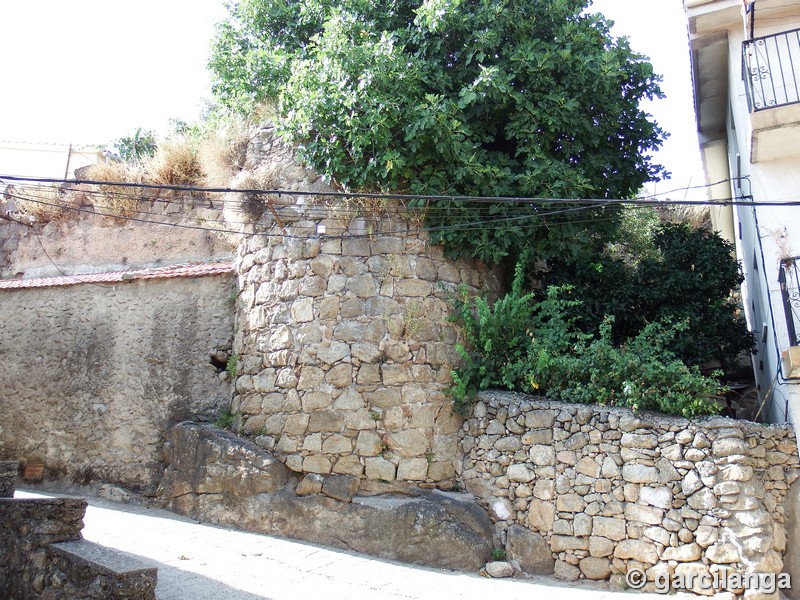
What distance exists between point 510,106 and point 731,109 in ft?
12.4

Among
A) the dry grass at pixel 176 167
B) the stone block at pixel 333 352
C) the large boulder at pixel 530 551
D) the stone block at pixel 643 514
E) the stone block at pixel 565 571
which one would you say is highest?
the dry grass at pixel 176 167

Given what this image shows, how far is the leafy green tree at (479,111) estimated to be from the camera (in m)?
7.86

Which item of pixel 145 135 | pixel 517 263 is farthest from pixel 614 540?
pixel 145 135

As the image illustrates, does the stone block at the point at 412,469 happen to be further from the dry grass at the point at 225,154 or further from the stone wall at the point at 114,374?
the dry grass at the point at 225,154

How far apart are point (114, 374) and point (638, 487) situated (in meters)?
6.43

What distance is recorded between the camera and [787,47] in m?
7.63

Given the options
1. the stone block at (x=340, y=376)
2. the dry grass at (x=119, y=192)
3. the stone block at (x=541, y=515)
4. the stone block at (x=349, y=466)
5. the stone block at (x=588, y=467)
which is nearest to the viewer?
the stone block at (x=588, y=467)

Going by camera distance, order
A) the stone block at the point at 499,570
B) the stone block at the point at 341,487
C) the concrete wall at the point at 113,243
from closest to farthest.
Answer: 1. the stone block at the point at 499,570
2. the stone block at the point at 341,487
3. the concrete wall at the point at 113,243

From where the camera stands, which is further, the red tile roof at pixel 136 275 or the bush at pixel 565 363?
the red tile roof at pixel 136 275

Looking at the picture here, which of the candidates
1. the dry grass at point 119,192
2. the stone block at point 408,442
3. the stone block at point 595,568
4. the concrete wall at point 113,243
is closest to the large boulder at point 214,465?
the stone block at point 408,442

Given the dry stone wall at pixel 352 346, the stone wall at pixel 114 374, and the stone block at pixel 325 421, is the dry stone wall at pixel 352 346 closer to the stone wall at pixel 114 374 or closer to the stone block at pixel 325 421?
the stone block at pixel 325 421

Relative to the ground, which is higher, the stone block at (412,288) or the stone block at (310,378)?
the stone block at (412,288)

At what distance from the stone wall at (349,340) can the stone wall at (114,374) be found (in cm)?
67

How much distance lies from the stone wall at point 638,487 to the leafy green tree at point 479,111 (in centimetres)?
228
